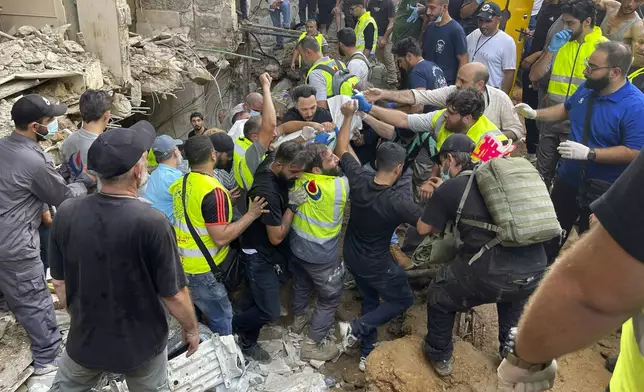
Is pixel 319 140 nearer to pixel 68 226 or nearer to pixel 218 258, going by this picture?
pixel 218 258

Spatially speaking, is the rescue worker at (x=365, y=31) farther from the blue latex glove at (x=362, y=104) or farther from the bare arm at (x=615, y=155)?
the bare arm at (x=615, y=155)

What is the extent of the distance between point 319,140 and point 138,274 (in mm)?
2421

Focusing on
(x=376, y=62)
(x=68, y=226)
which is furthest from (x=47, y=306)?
(x=376, y=62)

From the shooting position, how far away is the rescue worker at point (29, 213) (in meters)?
3.65

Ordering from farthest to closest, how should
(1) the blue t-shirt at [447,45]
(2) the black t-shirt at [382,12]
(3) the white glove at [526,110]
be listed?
(2) the black t-shirt at [382,12] → (1) the blue t-shirt at [447,45] → (3) the white glove at [526,110]

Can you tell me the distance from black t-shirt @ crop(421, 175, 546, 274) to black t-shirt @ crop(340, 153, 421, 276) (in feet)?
1.26

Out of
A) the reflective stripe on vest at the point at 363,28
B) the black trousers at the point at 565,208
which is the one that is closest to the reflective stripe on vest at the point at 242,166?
the black trousers at the point at 565,208

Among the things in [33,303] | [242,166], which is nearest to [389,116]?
[242,166]

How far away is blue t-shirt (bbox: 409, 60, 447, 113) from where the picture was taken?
19.2ft

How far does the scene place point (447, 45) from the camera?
6668 mm

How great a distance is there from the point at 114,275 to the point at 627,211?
2.48m

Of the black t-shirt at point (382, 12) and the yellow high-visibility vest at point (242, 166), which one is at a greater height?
the black t-shirt at point (382, 12)

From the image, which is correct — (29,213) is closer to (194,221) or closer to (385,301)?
(194,221)

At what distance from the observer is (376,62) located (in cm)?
924
